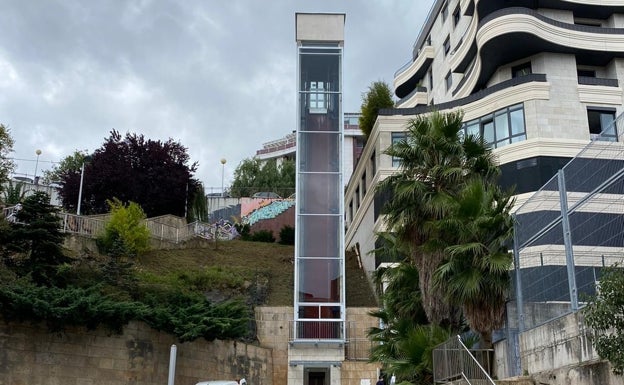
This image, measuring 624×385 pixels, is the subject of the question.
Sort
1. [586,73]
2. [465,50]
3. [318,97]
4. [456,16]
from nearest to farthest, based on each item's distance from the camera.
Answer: [318,97] < [586,73] < [465,50] < [456,16]

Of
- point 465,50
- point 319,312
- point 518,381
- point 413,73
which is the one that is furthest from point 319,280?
point 413,73

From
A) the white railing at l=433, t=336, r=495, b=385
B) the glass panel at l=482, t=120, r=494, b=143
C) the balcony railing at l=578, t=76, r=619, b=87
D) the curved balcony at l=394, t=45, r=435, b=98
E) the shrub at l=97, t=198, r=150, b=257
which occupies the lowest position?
the white railing at l=433, t=336, r=495, b=385

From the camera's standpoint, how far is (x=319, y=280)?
111 ft

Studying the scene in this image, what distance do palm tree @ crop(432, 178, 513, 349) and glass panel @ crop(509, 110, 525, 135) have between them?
55.0 feet

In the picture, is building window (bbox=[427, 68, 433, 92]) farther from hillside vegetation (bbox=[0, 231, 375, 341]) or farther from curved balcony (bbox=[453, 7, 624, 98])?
hillside vegetation (bbox=[0, 231, 375, 341])

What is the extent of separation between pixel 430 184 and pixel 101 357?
39.6ft

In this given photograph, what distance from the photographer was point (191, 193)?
49656 mm

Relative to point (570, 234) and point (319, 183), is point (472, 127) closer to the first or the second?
point (319, 183)

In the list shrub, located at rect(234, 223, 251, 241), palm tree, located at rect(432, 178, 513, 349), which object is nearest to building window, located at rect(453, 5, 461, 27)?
shrub, located at rect(234, 223, 251, 241)

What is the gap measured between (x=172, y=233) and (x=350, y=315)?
42.9 feet

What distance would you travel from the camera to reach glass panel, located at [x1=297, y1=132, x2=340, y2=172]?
36.1 meters

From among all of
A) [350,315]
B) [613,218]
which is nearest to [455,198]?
[613,218]

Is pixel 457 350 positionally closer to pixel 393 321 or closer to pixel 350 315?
pixel 393 321

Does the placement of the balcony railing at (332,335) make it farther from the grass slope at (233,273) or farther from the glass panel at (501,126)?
the glass panel at (501,126)
